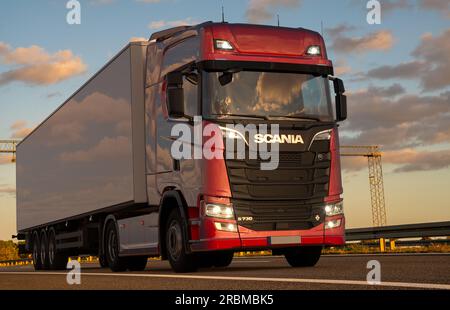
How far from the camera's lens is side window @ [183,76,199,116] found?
41.5 feet

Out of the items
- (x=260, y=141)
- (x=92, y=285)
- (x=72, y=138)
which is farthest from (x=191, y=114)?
(x=72, y=138)

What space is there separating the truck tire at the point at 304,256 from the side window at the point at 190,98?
3.22 m

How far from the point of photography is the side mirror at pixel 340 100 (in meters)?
13.3

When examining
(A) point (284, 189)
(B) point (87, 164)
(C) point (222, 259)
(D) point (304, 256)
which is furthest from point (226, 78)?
(B) point (87, 164)

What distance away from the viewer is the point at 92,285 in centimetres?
1088

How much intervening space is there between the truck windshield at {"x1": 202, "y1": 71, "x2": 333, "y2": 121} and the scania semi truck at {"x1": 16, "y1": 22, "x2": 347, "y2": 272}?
17 millimetres

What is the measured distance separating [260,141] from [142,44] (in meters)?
3.41

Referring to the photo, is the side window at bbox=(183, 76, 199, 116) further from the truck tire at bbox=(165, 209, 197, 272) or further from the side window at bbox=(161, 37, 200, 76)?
the truck tire at bbox=(165, 209, 197, 272)

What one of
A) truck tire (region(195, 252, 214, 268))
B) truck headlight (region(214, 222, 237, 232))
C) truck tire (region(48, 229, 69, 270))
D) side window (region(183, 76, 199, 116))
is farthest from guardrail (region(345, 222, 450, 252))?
side window (region(183, 76, 199, 116))

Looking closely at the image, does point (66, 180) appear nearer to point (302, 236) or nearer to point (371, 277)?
point (302, 236)

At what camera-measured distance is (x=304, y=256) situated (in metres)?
14.5

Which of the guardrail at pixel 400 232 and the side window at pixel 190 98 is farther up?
the side window at pixel 190 98

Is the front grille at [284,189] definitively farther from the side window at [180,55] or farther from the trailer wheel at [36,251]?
the trailer wheel at [36,251]

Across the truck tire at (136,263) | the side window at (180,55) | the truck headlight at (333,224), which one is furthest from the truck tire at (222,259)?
the side window at (180,55)
